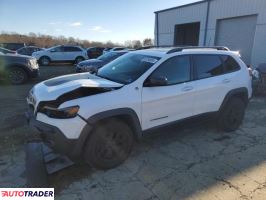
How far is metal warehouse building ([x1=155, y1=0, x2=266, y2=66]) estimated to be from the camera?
13125mm

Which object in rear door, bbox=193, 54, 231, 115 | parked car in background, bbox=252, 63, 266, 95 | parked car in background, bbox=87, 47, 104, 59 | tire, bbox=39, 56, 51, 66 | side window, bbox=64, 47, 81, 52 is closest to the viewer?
rear door, bbox=193, 54, 231, 115

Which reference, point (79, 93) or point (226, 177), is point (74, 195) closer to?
point (79, 93)

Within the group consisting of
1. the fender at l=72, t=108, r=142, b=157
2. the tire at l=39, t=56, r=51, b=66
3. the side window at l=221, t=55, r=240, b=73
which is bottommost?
the tire at l=39, t=56, r=51, b=66

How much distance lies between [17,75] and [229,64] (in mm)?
8580

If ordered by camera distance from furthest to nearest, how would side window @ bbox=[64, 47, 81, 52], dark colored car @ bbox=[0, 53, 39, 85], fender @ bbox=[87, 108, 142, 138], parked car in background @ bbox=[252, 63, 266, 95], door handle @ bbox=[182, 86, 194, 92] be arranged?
side window @ bbox=[64, 47, 81, 52] < dark colored car @ bbox=[0, 53, 39, 85] < parked car in background @ bbox=[252, 63, 266, 95] < door handle @ bbox=[182, 86, 194, 92] < fender @ bbox=[87, 108, 142, 138]

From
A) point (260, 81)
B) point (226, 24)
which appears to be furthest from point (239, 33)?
point (260, 81)

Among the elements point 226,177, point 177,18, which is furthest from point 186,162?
point 177,18

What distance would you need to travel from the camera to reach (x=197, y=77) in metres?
4.49

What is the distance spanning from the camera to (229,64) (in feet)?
16.8

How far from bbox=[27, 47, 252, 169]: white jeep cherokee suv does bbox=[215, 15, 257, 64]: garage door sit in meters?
10.0

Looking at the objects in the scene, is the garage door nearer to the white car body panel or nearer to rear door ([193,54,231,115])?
the white car body panel

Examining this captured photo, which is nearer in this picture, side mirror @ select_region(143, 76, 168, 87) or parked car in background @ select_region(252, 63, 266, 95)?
side mirror @ select_region(143, 76, 168, 87)

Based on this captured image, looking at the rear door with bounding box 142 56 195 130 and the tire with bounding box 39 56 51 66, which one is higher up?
the rear door with bounding box 142 56 195 130

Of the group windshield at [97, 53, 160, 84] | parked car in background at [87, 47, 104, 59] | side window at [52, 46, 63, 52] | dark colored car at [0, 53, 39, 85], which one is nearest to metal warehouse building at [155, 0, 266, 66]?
parked car in background at [87, 47, 104, 59]
